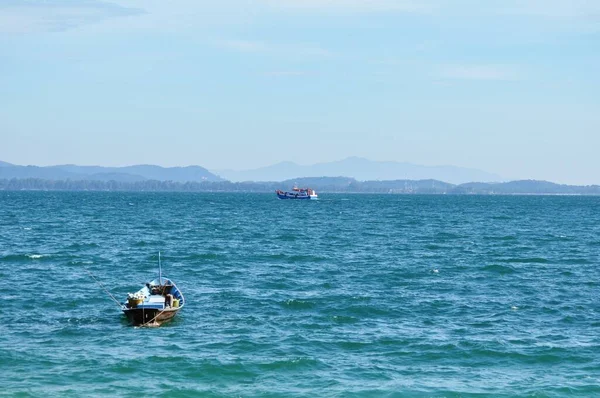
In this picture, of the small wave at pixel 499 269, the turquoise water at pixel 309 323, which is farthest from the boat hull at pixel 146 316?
the small wave at pixel 499 269

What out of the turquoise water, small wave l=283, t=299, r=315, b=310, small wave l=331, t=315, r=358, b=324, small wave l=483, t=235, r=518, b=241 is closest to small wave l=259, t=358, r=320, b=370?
the turquoise water

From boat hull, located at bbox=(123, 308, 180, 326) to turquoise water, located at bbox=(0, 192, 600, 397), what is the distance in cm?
70

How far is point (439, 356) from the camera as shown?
1357 inches

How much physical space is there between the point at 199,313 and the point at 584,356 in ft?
63.4

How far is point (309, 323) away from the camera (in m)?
41.0

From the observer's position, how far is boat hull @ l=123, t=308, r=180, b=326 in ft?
131

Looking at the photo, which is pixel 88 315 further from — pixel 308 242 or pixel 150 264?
pixel 308 242

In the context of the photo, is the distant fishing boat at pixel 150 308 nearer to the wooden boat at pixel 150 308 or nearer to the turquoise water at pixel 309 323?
the wooden boat at pixel 150 308

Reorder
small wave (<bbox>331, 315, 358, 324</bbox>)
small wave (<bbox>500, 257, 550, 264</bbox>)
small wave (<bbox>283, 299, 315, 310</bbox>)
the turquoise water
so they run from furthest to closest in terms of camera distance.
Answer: small wave (<bbox>500, 257, 550, 264</bbox>) < small wave (<bbox>283, 299, 315, 310</bbox>) < small wave (<bbox>331, 315, 358, 324</bbox>) < the turquoise water

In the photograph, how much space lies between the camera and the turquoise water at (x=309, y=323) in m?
30.8

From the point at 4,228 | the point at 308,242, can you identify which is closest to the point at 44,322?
the point at 308,242

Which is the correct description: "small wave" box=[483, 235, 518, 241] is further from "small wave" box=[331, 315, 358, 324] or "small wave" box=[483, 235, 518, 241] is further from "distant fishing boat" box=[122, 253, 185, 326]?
"distant fishing boat" box=[122, 253, 185, 326]

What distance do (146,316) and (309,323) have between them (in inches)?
314

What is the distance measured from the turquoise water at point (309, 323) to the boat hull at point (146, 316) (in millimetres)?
702
